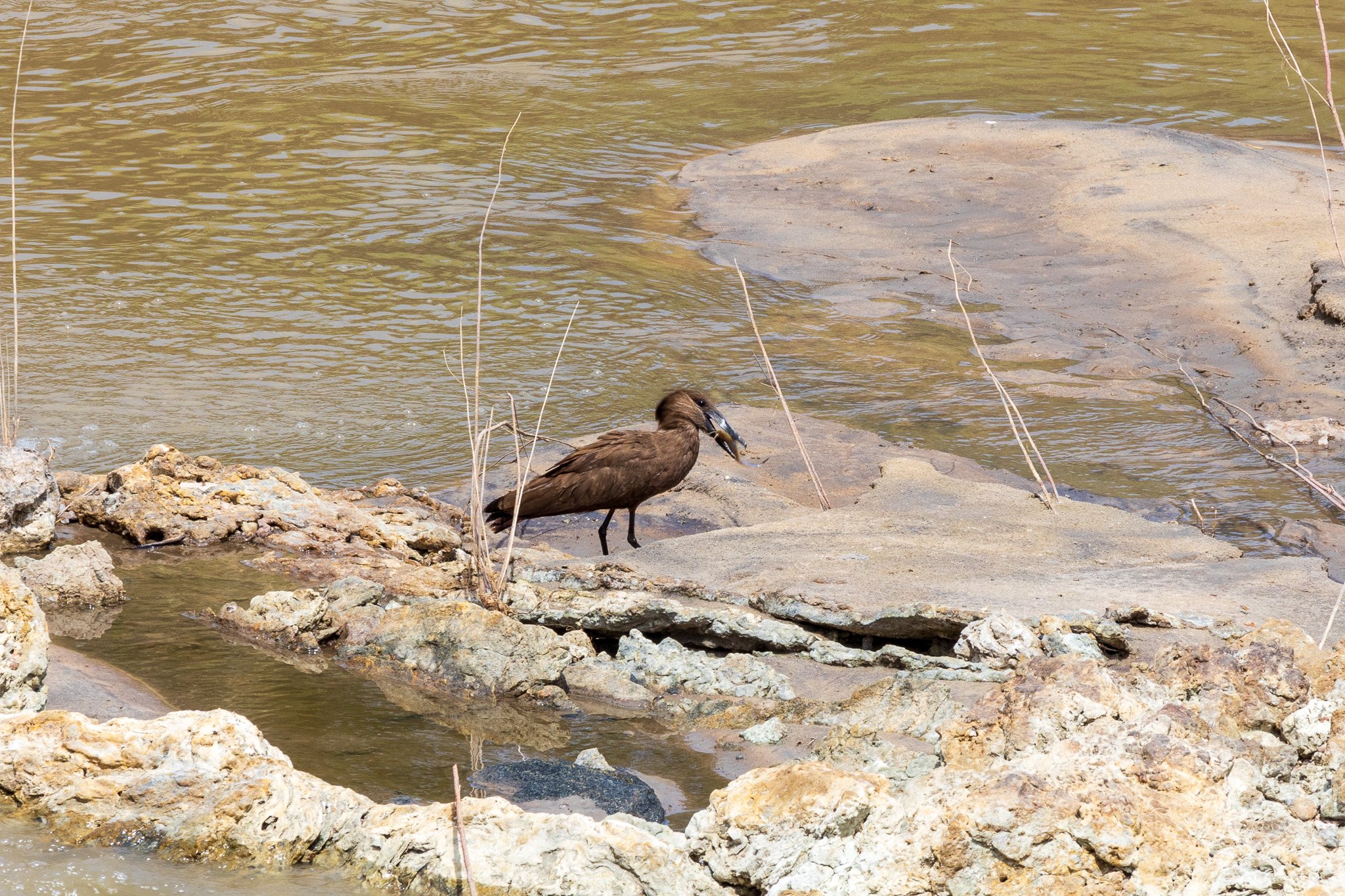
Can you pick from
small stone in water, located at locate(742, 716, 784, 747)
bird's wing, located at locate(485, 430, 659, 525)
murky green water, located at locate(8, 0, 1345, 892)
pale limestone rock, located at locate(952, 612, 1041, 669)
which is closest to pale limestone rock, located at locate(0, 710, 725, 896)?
murky green water, located at locate(8, 0, 1345, 892)

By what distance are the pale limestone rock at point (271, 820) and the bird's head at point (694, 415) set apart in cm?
431

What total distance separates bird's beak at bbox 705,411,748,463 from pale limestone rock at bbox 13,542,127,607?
317cm

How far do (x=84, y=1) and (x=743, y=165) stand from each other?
10.7 metres

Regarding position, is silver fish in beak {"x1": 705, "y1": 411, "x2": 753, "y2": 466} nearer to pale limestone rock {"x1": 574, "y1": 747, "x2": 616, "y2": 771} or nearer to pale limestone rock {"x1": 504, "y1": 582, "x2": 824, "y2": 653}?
pale limestone rock {"x1": 504, "y1": 582, "x2": 824, "y2": 653}

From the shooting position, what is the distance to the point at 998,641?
4.65 metres

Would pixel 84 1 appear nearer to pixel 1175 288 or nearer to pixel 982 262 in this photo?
pixel 982 262

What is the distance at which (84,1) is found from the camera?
19953 mm

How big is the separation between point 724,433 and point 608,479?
0.87 metres

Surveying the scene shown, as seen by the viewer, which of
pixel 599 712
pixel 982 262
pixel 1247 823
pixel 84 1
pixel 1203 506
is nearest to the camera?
pixel 1247 823

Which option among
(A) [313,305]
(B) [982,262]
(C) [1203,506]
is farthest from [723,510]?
(B) [982,262]

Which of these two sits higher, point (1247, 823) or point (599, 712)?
point (1247, 823)

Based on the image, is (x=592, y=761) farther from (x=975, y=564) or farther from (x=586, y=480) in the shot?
(x=586, y=480)

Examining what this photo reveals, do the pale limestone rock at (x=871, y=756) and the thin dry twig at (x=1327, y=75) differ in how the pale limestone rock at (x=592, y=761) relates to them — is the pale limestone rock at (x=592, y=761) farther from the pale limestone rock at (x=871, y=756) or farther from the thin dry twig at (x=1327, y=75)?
the thin dry twig at (x=1327, y=75)

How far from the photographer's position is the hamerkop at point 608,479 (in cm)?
686
